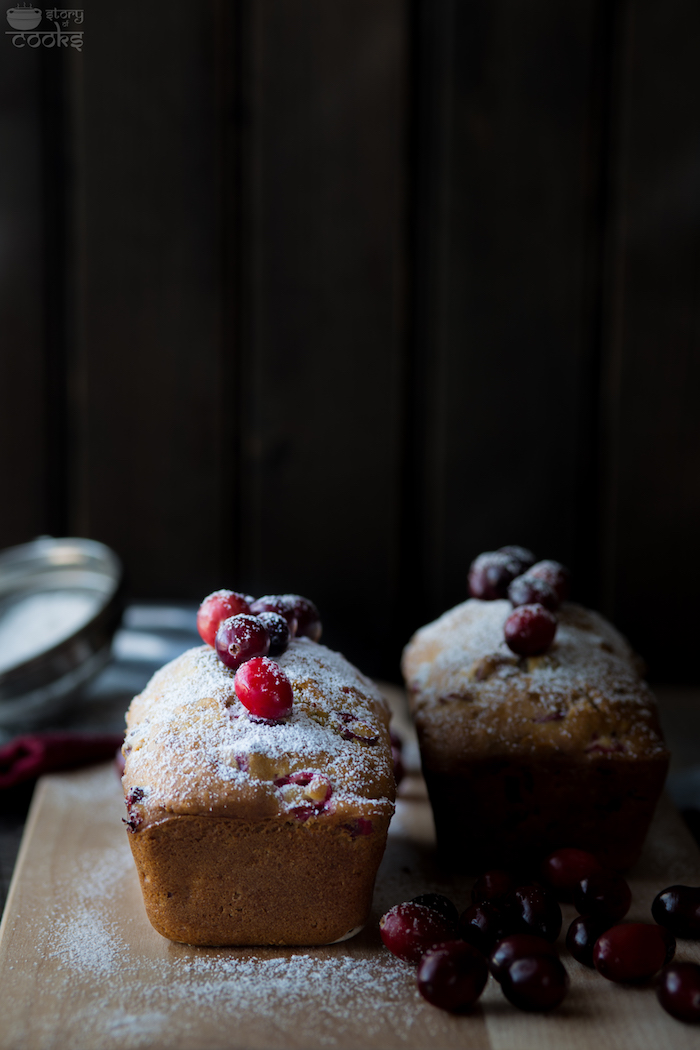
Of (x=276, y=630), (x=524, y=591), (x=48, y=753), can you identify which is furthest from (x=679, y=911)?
(x=48, y=753)

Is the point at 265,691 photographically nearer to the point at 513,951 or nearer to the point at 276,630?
the point at 276,630

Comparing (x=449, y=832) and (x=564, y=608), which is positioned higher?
(x=564, y=608)

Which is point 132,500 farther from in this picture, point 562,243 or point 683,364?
point 683,364

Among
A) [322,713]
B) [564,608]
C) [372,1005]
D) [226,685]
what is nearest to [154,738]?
[226,685]

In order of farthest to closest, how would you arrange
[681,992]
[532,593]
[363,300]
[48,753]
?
[363,300], [48,753], [532,593], [681,992]

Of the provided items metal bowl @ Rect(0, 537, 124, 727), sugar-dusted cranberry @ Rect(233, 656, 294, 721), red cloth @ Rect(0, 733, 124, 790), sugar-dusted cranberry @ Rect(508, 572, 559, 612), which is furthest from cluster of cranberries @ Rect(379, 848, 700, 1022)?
metal bowl @ Rect(0, 537, 124, 727)

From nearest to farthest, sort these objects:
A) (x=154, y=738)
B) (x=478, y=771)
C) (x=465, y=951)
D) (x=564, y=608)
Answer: (x=465, y=951)
(x=154, y=738)
(x=478, y=771)
(x=564, y=608)

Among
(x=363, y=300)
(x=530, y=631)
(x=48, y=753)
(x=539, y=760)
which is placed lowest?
(x=48, y=753)
